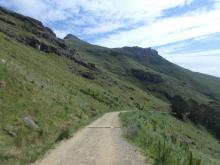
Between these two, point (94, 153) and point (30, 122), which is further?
point (30, 122)

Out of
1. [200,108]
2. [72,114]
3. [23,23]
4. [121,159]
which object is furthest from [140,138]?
[23,23]

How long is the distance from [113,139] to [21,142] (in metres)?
6.38

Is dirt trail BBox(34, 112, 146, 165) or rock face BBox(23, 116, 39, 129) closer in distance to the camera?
dirt trail BBox(34, 112, 146, 165)

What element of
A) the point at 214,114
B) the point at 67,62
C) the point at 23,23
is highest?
the point at 23,23

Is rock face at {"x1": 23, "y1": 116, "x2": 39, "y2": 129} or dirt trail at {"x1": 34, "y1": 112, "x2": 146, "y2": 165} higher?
rock face at {"x1": 23, "y1": 116, "x2": 39, "y2": 129}

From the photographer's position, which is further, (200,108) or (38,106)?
(200,108)

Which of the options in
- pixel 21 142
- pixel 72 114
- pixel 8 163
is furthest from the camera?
pixel 72 114

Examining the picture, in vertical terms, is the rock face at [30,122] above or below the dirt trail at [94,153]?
above

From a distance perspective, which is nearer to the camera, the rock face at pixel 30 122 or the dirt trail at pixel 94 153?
the dirt trail at pixel 94 153

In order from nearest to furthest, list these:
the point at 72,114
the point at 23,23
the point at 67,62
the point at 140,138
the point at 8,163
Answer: the point at 8,163 < the point at 140,138 < the point at 72,114 < the point at 67,62 < the point at 23,23

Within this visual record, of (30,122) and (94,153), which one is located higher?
(30,122)

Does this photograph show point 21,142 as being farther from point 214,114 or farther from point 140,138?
point 214,114

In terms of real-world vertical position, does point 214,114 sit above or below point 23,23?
below

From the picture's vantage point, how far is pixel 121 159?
61.2 feet
